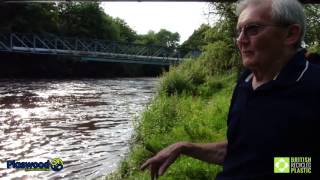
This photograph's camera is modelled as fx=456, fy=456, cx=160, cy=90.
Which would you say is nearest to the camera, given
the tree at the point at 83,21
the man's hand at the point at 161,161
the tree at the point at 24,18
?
the man's hand at the point at 161,161

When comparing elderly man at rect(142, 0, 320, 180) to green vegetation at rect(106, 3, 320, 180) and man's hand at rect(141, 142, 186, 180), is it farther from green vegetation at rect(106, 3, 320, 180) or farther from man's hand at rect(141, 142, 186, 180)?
green vegetation at rect(106, 3, 320, 180)

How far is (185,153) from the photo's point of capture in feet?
7.39

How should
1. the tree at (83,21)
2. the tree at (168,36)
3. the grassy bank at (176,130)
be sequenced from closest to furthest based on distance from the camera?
the grassy bank at (176,130) → the tree at (83,21) → the tree at (168,36)

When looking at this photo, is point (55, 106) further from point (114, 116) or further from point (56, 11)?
point (56, 11)

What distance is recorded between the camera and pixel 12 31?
47.3 metres

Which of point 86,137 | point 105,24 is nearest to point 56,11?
point 105,24

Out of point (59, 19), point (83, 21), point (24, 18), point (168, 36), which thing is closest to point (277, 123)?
point (24, 18)

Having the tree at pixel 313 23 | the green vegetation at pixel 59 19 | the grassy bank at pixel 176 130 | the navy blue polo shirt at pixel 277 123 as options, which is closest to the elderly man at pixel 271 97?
the navy blue polo shirt at pixel 277 123

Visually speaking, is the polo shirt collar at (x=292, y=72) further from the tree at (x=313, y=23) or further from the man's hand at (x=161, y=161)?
the tree at (x=313, y=23)

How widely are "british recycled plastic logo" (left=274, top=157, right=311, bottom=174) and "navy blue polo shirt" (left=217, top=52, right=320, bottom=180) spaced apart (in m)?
0.02

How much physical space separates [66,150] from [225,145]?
7.48m

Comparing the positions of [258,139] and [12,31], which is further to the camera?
[12,31]

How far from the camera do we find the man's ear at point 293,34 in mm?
1896

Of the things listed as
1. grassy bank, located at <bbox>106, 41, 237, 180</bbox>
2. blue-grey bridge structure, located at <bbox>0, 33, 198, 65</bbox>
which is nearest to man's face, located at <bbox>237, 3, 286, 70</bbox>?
grassy bank, located at <bbox>106, 41, 237, 180</bbox>
